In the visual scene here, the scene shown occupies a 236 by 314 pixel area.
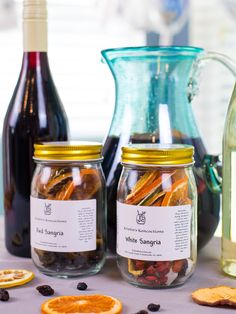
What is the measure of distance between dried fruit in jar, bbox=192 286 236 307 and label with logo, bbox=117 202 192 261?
45 mm

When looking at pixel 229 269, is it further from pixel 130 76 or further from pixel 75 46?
pixel 75 46

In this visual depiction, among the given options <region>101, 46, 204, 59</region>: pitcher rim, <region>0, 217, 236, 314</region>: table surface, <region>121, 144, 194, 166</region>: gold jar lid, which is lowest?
<region>0, 217, 236, 314</region>: table surface

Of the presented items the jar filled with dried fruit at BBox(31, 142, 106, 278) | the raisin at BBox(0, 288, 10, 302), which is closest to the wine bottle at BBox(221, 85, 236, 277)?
the jar filled with dried fruit at BBox(31, 142, 106, 278)

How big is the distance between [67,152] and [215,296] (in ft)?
0.71

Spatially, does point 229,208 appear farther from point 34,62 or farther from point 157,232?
point 34,62

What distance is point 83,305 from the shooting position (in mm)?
577

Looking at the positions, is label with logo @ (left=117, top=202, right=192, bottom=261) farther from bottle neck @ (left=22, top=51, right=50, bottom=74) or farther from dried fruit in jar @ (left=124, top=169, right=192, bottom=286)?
bottle neck @ (left=22, top=51, right=50, bottom=74)

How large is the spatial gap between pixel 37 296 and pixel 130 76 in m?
0.29

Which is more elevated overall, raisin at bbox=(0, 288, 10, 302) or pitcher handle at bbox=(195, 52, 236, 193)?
pitcher handle at bbox=(195, 52, 236, 193)

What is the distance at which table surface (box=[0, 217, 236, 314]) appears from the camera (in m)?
0.59

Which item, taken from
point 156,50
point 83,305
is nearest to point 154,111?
point 156,50

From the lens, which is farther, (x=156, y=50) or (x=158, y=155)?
(x=156, y=50)

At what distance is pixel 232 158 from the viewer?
0.72 m

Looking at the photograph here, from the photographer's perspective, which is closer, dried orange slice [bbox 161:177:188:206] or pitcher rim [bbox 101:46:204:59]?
dried orange slice [bbox 161:177:188:206]
